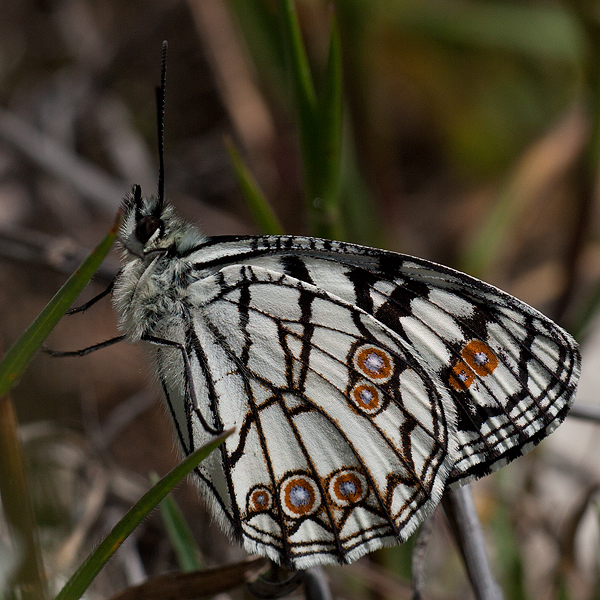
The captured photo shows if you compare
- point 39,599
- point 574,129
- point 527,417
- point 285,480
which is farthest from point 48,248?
point 574,129

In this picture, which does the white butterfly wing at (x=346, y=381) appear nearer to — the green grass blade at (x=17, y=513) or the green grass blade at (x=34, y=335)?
the green grass blade at (x=17, y=513)

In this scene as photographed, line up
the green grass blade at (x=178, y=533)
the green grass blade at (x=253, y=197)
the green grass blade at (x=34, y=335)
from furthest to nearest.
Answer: the green grass blade at (x=253, y=197) → the green grass blade at (x=178, y=533) → the green grass blade at (x=34, y=335)

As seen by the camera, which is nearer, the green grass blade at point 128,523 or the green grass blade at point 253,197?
the green grass blade at point 128,523

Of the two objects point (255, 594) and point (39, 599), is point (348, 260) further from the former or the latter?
point (39, 599)

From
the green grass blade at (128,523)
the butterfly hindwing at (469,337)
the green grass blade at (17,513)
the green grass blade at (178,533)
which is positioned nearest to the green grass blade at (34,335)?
the green grass blade at (17,513)

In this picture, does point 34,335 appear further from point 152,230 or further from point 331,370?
point 331,370

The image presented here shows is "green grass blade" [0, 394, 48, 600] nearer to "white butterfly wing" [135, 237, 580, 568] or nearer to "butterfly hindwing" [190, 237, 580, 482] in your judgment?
"white butterfly wing" [135, 237, 580, 568]

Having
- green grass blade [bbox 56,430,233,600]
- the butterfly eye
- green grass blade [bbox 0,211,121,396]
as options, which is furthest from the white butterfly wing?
green grass blade [bbox 0,211,121,396]

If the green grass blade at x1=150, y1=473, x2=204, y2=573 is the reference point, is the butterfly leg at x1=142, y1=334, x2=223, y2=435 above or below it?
above
